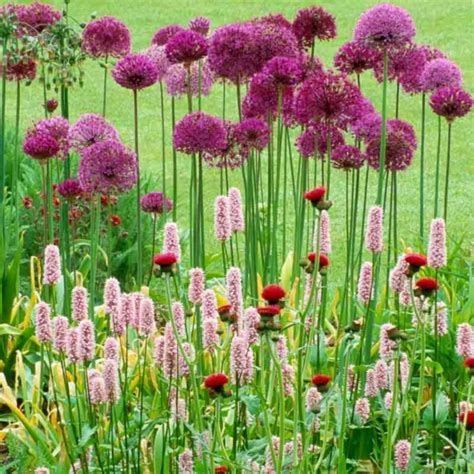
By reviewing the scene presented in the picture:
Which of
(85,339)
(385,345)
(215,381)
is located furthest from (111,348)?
(385,345)

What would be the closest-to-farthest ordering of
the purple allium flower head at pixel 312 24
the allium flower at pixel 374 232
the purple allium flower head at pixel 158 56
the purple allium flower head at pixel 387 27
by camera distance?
1. the allium flower at pixel 374 232
2. the purple allium flower head at pixel 387 27
3. the purple allium flower head at pixel 312 24
4. the purple allium flower head at pixel 158 56

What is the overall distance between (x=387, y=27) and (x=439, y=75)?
0.57 metres

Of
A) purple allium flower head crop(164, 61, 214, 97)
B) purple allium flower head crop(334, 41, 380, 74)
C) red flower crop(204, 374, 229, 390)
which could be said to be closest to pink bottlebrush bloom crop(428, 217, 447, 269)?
red flower crop(204, 374, 229, 390)

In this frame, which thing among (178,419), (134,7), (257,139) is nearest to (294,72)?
(257,139)

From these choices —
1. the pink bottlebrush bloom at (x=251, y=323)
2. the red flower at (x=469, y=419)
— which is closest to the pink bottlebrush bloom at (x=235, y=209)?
the pink bottlebrush bloom at (x=251, y=323)

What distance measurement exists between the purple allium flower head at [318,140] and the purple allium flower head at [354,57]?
24 cm

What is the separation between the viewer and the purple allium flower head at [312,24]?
422cm

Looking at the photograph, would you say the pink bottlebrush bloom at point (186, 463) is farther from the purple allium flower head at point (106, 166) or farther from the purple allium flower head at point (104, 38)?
the purple allium flower head at point (104, 38)

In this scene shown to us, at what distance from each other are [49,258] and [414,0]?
42.7ft

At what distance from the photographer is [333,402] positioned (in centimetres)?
319

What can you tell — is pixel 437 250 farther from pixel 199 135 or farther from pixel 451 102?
pixel 451 102

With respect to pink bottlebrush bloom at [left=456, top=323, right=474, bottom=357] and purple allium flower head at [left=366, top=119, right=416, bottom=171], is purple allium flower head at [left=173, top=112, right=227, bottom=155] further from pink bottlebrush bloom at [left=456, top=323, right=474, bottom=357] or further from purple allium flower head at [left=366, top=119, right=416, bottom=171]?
pink bottlebrush bloom at [left=456, top=323, right=474, bottom=357]

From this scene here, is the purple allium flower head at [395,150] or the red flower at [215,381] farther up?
the purple allium flower head at [395,150]

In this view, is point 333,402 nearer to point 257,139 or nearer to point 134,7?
point 257,139
